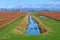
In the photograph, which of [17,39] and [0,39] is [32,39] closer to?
[17,39]

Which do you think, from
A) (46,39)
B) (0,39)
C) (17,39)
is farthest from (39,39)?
(0,39)

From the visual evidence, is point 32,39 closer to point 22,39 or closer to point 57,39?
point 22,39

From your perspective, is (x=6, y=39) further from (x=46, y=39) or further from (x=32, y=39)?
(x=46, y=39)

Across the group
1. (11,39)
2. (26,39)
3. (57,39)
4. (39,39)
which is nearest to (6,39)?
(11,39)

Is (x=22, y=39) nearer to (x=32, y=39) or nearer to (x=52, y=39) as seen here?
(x=32, y=39)

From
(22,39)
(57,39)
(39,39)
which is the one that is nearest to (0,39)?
(22,39)

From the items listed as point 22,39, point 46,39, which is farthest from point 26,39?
point 46,39
